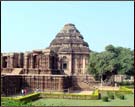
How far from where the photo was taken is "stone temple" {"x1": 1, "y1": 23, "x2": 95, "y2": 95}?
2997 cm

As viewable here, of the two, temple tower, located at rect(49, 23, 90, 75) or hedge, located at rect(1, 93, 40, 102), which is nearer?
hedge, located at rect(1, 93, 40, 102)

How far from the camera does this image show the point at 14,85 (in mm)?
28641

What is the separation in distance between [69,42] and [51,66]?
13.8 metres

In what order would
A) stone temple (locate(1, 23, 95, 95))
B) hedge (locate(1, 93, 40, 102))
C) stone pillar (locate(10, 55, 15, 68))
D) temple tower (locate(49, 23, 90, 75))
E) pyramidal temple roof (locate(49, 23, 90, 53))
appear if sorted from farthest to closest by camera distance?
pyramidal temple roof (locate(49, 23, 90, 53)) < temple tower (locate(49, 23, 90, 75)) < stone pillar (locate(10, 55, 15, 68)) < stone temple (locate(1, 23, 95, 95)) < hedge (locate(1, 93, 40, 102))

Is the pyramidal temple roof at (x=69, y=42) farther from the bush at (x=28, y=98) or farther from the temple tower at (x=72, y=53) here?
the bush at (x=28, y=98)

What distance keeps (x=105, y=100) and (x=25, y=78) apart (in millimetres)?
9770

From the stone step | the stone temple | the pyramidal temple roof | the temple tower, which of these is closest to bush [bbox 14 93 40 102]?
the stone temple

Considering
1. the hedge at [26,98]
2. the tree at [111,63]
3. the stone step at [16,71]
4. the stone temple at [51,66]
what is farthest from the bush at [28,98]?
the tree at [111,63]

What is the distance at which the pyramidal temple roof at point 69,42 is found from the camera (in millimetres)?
47375

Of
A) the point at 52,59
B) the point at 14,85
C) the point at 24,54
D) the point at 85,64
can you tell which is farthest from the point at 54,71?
the point at 85,64

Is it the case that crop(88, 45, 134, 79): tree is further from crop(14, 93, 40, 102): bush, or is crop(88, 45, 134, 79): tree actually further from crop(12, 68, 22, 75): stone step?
crop(14, 93, 40, 102): bush

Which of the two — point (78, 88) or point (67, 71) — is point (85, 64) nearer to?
point (67, 71)

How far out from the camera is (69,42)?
48.1 m

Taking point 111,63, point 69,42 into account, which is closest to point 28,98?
point 111,63
